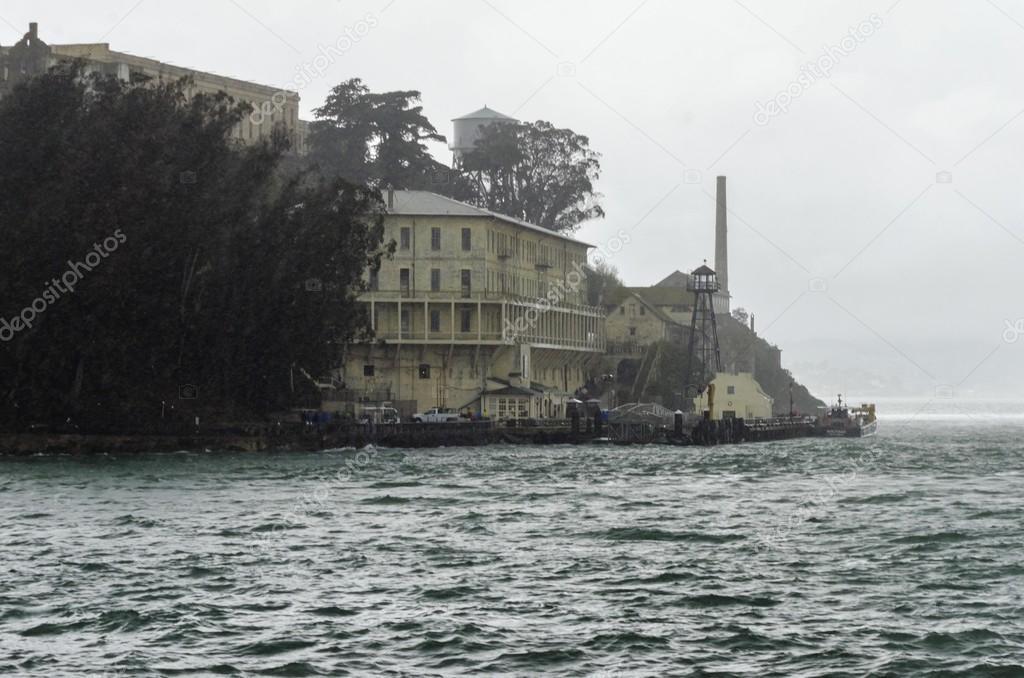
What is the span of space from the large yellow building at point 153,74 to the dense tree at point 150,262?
40.7 ft

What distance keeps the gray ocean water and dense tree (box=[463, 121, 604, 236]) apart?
82.2 m

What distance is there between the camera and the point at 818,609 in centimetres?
2705

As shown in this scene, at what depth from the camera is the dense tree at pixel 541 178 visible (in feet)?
445

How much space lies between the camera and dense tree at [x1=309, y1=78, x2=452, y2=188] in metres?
124

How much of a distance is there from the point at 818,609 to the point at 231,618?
361 inches

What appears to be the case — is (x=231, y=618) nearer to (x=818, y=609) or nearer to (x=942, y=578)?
(x=818, y=609)

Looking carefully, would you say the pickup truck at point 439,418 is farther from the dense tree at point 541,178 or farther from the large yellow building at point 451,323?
the dense tree at point 541,178

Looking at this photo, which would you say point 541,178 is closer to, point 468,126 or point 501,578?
point 468,126

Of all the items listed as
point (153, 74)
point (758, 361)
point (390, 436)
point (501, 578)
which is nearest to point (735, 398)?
point (390, 436)

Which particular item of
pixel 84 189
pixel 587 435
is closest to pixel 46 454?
pixel 84 189

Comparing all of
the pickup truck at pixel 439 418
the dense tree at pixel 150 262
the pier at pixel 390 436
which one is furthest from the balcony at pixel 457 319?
the dense tree at pixel 150 262

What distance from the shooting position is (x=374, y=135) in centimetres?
12556

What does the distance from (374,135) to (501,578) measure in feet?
320

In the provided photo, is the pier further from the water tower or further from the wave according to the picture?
the water tower
